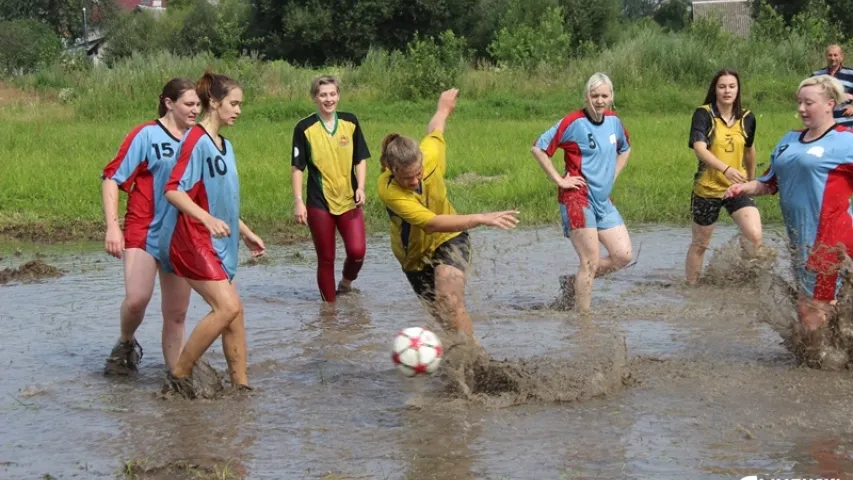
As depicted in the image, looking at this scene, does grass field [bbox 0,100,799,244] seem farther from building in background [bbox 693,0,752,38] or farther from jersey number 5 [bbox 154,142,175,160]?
building in background [bbox 693,0,752,38]

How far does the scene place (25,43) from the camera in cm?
4925

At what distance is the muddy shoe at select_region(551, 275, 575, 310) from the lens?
892cm

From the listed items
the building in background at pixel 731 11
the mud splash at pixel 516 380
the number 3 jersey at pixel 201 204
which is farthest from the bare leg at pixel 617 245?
the building in background at pixel 731 11

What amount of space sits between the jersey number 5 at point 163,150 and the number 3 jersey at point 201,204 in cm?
56

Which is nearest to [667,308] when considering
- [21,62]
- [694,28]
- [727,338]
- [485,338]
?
[727,338]

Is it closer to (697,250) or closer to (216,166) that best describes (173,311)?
(216,166)

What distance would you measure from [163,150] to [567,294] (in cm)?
355

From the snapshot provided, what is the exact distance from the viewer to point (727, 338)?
788 centimetres

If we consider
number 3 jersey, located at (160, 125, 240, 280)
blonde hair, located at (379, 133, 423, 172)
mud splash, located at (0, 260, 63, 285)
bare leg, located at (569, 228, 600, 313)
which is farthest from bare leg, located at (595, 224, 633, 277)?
mud splash, located at (0, 260, 63, 285)

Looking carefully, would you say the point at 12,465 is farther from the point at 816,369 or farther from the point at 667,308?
the point at 667,308

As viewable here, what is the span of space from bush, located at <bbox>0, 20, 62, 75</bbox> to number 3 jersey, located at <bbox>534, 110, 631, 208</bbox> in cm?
3849

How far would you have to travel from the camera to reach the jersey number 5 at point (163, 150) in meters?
6.76

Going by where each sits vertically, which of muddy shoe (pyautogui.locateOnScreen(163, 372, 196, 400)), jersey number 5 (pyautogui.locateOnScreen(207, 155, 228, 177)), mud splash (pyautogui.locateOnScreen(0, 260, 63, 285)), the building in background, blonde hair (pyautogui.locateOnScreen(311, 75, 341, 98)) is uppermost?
the building in background

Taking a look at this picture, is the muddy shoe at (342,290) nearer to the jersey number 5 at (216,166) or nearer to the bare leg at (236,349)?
the bare leg at (236,349)
